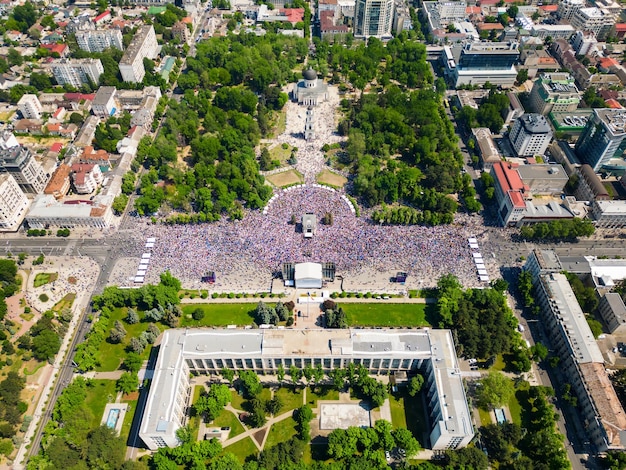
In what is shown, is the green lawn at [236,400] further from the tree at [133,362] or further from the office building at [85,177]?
the office building at [85,177]

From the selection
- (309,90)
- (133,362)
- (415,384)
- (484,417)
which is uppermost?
(309,90)

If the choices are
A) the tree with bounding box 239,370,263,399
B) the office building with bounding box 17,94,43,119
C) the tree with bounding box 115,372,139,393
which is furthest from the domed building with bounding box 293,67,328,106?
the tree with bounding box 115,372,139,393

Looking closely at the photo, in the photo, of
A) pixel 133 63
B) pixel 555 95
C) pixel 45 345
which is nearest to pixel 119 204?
pixel 45 345

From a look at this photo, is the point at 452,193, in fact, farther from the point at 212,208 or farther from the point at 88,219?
the point at 88,219

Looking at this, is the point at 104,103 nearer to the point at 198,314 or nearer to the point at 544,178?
the point at 198,314

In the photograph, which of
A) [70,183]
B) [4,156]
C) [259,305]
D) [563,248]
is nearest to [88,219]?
[70,183]

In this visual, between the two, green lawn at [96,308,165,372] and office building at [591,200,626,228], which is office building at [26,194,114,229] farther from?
office building at [591,200,626,228]
